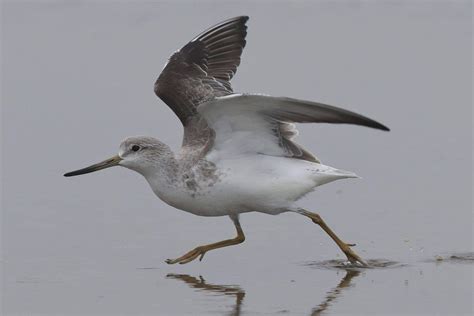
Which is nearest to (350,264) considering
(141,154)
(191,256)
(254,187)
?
(254,187)

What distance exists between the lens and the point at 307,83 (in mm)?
16250

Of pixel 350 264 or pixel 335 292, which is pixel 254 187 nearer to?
pixel 350 264

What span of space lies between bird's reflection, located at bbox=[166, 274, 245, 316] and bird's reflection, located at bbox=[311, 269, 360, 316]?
1.85 ft

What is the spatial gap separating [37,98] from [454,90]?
584cm

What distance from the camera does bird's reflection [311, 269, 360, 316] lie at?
26.7 ft

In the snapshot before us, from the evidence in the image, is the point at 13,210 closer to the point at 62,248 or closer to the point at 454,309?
the point at 62,248

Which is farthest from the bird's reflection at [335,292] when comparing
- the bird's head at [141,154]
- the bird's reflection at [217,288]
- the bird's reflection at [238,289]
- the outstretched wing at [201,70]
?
the outstretched wing at [201,70]

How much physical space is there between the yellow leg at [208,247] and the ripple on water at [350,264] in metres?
0.73

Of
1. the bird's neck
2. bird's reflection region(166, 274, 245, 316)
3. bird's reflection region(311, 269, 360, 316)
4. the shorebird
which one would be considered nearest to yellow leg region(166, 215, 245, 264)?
the shorebird

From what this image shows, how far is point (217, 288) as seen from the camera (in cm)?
879

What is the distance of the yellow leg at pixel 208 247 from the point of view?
31.3 ft

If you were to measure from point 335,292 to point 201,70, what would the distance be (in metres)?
3.51

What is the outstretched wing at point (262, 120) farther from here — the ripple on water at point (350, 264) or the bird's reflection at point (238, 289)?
the bird's reflection at point (238, 289)

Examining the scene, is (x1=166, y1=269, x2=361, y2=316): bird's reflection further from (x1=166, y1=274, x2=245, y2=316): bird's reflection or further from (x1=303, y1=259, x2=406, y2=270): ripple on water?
(x1=303, y1=259, x2=406, y2=270): ripple on water
